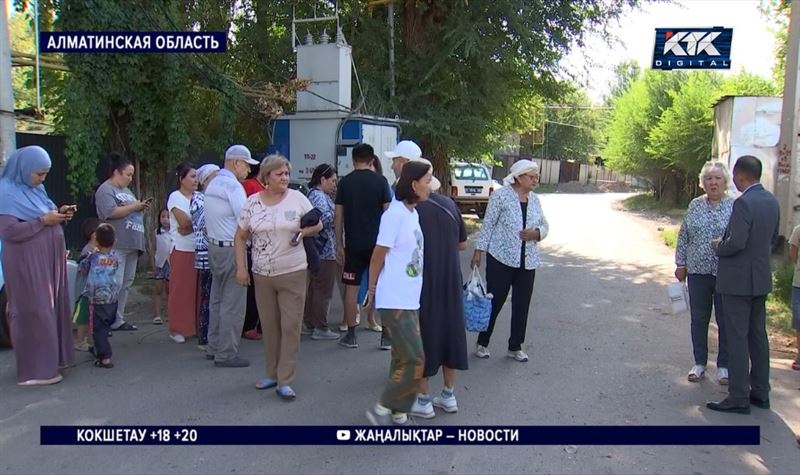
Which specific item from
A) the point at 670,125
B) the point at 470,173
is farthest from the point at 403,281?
the point at 670,125

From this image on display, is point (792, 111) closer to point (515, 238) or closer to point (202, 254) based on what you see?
point (515, 238)

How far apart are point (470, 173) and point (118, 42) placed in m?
12.3

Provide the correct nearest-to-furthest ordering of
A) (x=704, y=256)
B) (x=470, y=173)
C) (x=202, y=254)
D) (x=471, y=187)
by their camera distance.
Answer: (x=704, y=256) → (x=202, y=254) → (x=471, y=187) → (x=470, y=173)

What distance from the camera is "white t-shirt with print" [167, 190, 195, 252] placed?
6.11 meters

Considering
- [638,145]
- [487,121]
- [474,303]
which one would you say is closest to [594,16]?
[487,121]

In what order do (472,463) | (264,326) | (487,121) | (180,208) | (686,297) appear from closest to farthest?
(472,463)
(264,326)
(686,297)
(180,208)
(487,121)

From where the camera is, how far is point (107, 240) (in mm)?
5621

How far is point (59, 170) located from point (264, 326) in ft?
21.2

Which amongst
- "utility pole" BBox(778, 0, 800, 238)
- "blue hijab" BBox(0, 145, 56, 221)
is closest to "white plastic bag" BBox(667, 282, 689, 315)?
"utility pole" BBox(778, 0, 800, 238)

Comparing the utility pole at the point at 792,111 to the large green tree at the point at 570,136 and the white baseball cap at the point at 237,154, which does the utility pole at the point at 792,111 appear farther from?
the large green tree at the point at 570,136

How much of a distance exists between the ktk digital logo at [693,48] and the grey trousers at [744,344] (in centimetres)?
586

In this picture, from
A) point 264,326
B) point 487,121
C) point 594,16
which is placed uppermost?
point 594,16

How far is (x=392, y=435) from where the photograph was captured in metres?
4.20

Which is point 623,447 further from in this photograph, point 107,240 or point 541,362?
point 107,240
